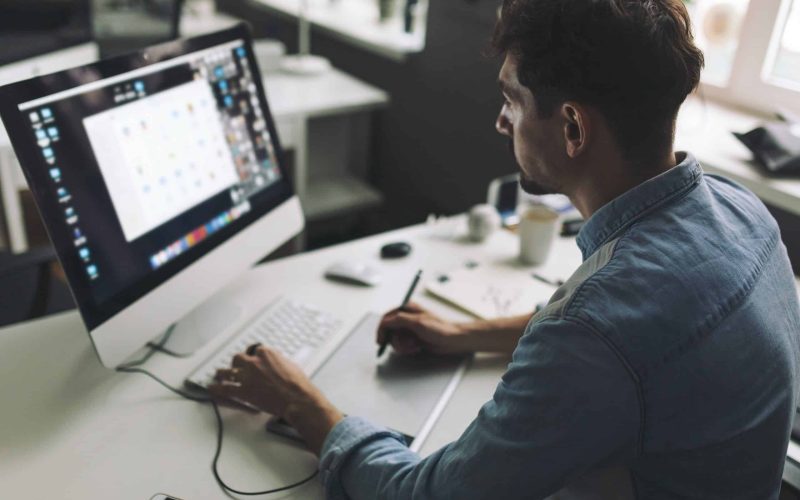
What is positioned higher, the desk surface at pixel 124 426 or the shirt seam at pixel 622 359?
the shirt seam at pixel 622 359

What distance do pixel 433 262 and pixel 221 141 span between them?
500 mm

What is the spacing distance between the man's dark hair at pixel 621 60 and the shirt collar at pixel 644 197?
0.03 metres

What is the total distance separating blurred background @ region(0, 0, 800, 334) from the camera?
1751 millimetres

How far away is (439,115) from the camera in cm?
258

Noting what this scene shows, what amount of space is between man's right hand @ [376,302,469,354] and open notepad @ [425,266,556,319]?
0.14 m

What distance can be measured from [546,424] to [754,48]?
1.47m

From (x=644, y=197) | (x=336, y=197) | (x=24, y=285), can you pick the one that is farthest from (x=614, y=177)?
(x=336, y=197)

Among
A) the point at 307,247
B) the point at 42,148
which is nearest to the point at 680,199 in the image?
the point at 42,148

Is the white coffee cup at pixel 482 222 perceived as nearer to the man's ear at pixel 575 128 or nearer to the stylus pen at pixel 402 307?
the stylus pen at pixel 402 307

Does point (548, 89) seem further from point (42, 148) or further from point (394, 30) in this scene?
point (394, 30)

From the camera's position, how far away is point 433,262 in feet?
4.89

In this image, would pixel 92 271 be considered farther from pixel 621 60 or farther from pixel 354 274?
pixel 621 60

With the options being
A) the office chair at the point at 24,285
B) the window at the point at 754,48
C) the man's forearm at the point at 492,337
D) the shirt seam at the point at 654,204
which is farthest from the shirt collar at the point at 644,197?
the office chair at the point at 24,285

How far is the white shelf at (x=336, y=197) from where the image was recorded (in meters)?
2.63
